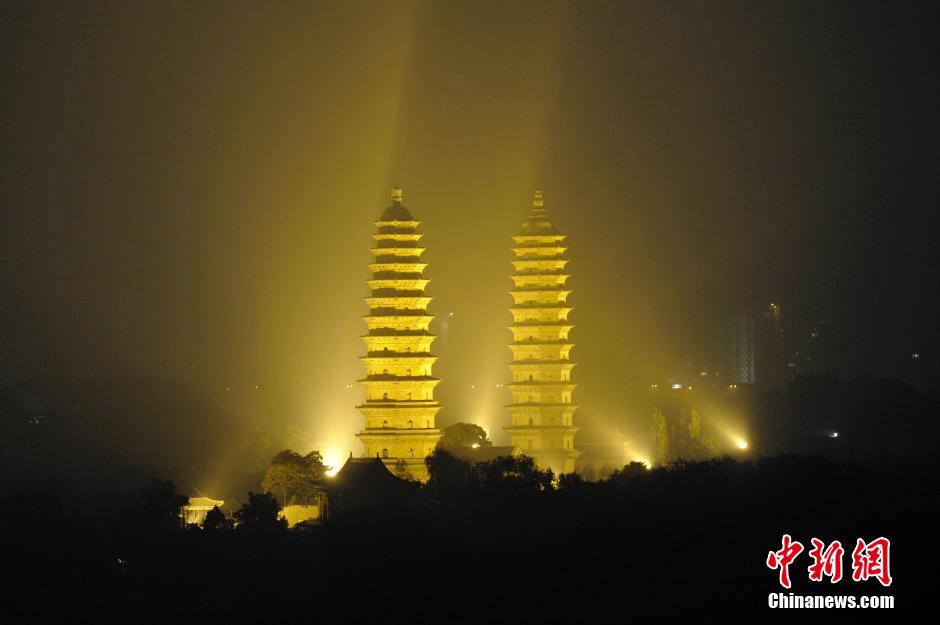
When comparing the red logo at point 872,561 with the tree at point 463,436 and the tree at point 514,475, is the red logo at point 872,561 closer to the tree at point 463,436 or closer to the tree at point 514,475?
the tree at point 514,475

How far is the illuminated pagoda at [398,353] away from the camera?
308 ft

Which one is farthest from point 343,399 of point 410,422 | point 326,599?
point 326,599

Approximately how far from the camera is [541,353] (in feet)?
331

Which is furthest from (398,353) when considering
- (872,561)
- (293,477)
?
(872,561)

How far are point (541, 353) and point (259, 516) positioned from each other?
2841 centimetres

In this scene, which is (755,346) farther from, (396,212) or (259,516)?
(259,516)

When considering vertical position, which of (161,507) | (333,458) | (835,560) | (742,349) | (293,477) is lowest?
(835,560)

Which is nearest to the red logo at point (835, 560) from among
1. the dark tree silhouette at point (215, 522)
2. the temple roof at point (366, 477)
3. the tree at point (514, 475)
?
the tree at point (514, 475)

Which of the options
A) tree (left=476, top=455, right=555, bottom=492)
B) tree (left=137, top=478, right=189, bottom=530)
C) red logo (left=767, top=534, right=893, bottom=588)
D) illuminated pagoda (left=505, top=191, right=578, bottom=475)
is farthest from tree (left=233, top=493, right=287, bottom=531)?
illuminated pagoda (left=505, top=191, right=578, bottom=475)

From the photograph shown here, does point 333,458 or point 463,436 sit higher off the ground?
point 463,436

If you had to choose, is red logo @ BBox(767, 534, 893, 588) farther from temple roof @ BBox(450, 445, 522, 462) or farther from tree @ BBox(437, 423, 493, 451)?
tree @ BBox(437, 423, 493, 451)

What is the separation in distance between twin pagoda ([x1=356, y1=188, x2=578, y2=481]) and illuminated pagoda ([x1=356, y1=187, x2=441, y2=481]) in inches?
1.4

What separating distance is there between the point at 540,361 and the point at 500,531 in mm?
30138

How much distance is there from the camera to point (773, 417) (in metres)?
122
